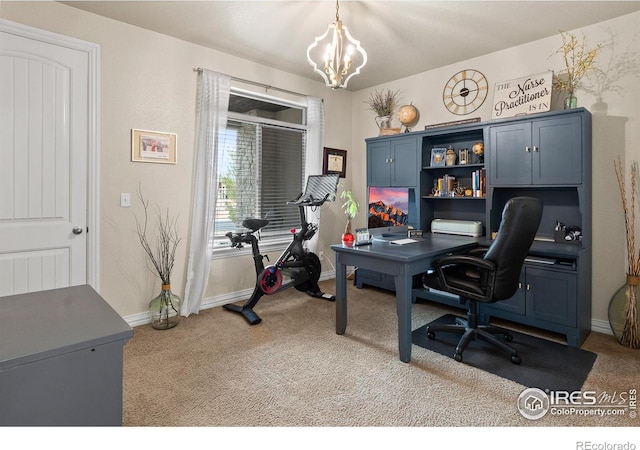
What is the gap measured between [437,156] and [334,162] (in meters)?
1.37

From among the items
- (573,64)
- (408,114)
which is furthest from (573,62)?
(408,114)

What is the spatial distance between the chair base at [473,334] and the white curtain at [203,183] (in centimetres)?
218

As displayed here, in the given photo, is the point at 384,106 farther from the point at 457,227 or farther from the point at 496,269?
the point at 496,269

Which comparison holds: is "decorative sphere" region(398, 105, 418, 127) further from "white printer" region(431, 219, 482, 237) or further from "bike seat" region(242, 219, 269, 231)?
"bike seat" region(242, 219, 269, 231)

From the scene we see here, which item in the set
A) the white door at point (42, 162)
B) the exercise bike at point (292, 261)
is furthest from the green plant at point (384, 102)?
the white door at point (42, 162)

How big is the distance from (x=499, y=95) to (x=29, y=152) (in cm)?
408

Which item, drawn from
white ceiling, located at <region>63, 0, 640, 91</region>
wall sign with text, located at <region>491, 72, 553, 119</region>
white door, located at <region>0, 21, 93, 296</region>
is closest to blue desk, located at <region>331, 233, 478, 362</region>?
wall sign with text, located at <region>491, 72, 553, 119</region>

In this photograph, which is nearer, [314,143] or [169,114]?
[169,114]

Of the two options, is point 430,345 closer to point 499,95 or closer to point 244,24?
point 499,95

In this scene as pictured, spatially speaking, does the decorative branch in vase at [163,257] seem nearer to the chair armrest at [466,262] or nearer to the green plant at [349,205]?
the green plant at [349,205]

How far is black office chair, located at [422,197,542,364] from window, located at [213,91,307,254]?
6.71ft

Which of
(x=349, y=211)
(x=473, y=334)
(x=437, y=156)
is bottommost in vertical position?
(x=473, y=334)

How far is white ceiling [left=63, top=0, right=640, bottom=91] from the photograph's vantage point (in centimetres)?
276

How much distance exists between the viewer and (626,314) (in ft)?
9.31
